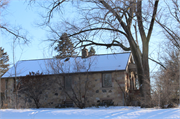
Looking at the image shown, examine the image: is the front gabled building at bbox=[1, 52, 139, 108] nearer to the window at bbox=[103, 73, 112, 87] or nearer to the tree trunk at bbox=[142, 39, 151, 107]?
the window at bbox=[103, 73, 112, 87]

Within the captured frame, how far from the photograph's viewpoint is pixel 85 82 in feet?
58.9

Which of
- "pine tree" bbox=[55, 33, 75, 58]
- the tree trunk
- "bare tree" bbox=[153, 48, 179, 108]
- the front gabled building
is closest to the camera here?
"bare tree" bbox=[153, 48, 179, 108]

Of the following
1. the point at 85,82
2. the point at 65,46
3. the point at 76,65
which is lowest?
the point at 85,82

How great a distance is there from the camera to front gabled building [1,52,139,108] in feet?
59.8

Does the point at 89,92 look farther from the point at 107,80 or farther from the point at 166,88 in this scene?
the point at 166,88

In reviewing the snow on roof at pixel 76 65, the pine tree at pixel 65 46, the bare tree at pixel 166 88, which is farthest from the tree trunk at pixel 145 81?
the pine tree at pixel 65 46

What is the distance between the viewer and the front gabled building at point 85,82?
18212 mm

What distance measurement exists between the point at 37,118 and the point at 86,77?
9273mm

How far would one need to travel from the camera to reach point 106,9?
517 inches

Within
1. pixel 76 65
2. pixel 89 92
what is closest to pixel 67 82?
pixel 89 92

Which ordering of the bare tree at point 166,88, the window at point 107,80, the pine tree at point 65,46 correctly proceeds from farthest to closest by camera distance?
the window at point 107,80 < the pine tree at point 65,46 < the bare tree at point 166,88

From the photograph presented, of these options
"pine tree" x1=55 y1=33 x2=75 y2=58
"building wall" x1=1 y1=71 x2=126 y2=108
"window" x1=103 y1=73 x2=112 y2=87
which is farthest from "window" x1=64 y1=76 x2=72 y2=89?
"pine tree" x1=55 y1=33 x2=75 y2=58

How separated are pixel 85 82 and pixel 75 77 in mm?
1837

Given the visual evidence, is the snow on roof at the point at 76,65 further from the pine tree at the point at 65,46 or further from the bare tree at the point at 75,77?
the pine tree at the point at 65,46
